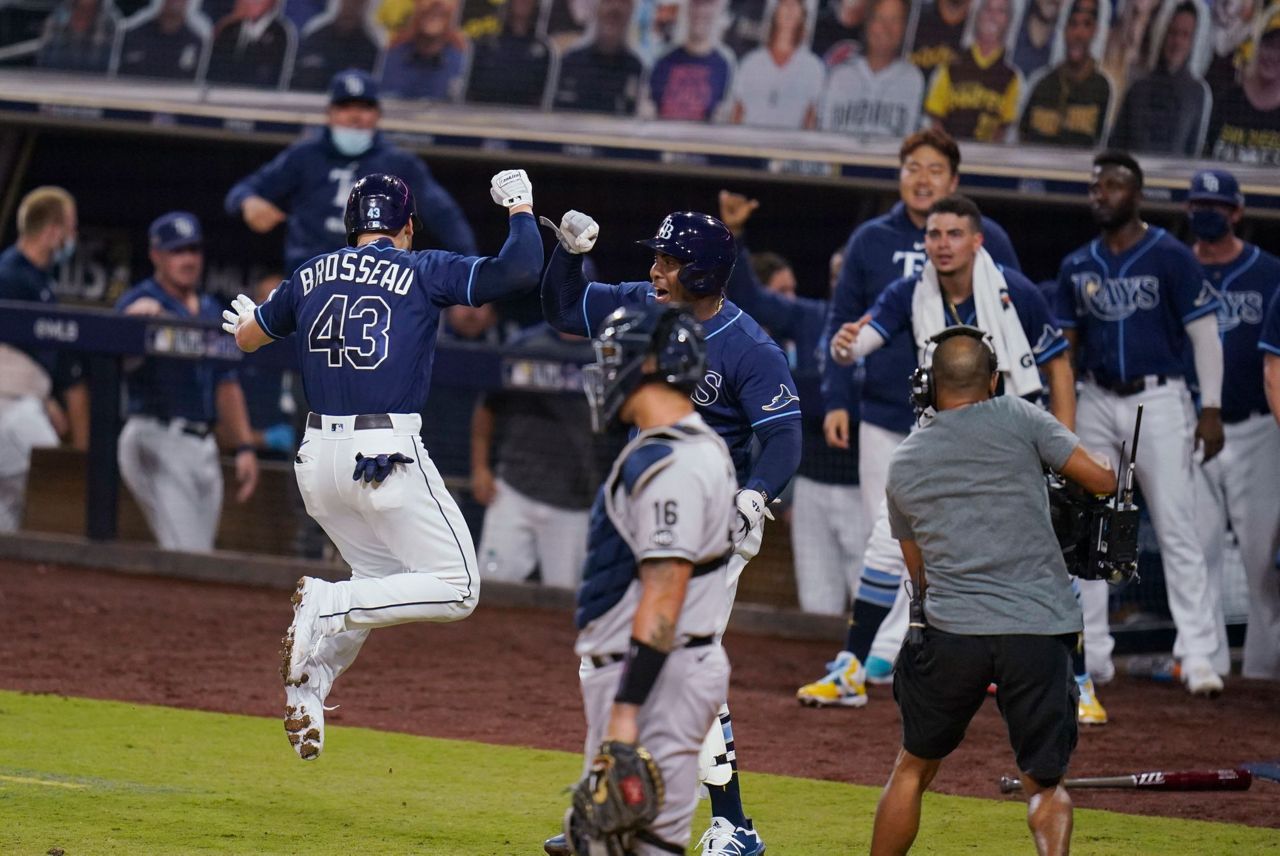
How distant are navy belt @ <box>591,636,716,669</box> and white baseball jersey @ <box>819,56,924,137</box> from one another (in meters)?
7.17

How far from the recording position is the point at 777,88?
11.0 m

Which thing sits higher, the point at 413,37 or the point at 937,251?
the point at 413,37

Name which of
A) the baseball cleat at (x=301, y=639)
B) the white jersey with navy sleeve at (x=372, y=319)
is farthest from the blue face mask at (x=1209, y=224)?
the baseball cleat at (x=301, y=639)

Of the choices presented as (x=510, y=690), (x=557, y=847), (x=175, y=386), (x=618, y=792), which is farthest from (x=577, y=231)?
(x=175, y=386)

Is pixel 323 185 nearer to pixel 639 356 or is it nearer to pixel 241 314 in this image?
pixel 241 314

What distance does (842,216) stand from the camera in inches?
444

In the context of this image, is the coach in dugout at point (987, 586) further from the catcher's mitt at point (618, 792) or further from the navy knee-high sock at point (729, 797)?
the catcher's mitt at point (618, 792)

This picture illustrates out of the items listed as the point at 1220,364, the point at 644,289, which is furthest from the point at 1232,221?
the point at 644,289

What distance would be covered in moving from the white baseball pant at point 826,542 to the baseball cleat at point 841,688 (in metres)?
1.49

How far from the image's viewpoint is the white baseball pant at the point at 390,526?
17.8ft

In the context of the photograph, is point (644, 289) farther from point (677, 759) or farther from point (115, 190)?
point (115, 190)

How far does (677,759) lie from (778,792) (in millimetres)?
2286

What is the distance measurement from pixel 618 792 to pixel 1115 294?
185 inches

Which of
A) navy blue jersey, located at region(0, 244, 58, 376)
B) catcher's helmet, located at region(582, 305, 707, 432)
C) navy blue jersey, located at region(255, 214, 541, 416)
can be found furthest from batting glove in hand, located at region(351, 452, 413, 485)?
navy blue jersey, located at region(0, 244, 58, 376)
